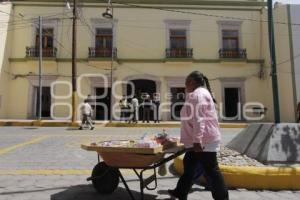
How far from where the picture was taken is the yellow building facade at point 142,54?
861 inches

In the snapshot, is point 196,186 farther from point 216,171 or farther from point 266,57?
point 266,57

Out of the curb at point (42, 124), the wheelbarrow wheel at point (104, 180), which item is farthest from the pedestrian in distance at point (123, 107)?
the wheelbarrow wheel at point (104, 180)

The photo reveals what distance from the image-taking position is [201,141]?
4000 mm

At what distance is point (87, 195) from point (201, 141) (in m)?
1.89

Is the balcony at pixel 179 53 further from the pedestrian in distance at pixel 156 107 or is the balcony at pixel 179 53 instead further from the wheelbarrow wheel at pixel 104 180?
the wheelbarrow wheel at pixel 104 180

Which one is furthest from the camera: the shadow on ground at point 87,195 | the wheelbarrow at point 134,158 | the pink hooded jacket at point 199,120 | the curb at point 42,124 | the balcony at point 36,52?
the balcony at point 36,52

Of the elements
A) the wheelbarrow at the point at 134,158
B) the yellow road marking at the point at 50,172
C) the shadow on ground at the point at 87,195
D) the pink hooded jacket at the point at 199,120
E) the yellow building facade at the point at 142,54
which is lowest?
the shadow on ground at the point at 87,195

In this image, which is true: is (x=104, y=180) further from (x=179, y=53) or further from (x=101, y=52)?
(x=179, y=53)

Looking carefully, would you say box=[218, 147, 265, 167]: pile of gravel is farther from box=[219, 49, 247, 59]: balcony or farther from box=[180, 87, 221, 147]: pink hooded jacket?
box=[219, 49, 247, 59]: balcony

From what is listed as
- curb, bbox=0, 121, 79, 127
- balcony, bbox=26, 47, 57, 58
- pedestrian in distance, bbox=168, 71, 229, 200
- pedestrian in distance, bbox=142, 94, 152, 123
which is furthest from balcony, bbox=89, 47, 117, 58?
pedestrian in distance, bbox=168, 71, 229, 200

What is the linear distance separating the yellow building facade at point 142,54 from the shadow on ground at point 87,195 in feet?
55.0

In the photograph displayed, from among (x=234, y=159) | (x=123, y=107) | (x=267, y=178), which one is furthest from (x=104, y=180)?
(x=123, y=107)

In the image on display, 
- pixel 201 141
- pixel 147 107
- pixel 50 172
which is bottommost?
pixel 50 172

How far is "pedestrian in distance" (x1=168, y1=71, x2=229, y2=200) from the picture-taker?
13.3ft
